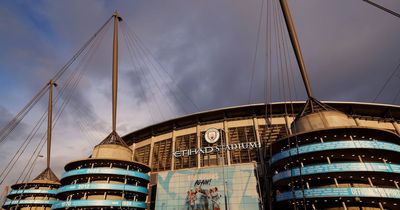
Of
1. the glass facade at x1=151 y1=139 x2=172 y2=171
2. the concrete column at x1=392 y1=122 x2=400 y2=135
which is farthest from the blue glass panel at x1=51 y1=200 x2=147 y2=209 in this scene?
the concrete column at x1=392 y1=122 x2=400 y2=135

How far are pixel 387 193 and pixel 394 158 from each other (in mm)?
10878

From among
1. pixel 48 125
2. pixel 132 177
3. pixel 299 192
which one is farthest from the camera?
pixel 48 125

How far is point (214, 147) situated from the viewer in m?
57.7

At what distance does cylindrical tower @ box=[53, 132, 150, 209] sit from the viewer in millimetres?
49312

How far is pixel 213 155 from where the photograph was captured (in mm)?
57656

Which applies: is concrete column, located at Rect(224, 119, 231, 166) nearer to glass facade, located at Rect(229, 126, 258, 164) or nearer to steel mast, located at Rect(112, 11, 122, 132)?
glass facade, located at Rect(229, 126, 258, 164)

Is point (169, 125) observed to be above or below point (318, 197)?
above

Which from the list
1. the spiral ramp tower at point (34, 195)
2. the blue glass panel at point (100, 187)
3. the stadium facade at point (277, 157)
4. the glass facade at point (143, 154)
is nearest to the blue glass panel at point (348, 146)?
the stadium facade at point (277, 157)

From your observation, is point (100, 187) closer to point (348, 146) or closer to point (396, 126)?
point (348, 146)

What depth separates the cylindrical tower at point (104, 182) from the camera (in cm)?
4931

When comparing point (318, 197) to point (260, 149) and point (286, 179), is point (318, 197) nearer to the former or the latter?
point (286, 179)

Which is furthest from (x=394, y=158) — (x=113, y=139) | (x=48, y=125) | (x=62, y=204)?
(x=48, y=125)

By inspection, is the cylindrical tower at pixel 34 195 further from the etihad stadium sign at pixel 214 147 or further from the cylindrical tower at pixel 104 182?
the etihad stadium sign at pixel 214 147

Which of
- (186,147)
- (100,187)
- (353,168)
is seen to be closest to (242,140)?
(186,147)
